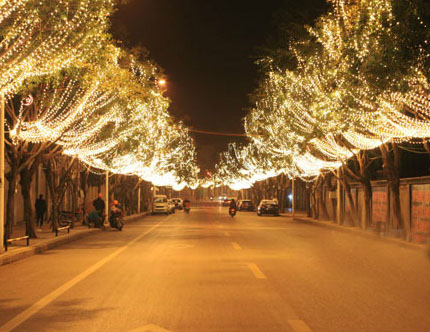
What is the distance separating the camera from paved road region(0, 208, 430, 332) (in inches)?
316

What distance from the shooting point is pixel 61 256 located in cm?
1747

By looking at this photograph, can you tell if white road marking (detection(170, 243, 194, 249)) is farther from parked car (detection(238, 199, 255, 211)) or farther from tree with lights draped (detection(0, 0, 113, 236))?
parked car (detection(238, 199, 255, 211))

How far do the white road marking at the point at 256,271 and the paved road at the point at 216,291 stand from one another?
4 cm

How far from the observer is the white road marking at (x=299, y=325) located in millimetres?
7564

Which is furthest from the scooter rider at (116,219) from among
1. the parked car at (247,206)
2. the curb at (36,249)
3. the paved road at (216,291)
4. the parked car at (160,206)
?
the parked car at (247,206)

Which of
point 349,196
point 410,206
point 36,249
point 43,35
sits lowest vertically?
point 36,249

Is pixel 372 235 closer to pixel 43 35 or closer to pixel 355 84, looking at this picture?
pixel 355 84

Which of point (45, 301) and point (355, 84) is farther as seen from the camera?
point (355, 84)

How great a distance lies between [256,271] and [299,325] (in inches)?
222

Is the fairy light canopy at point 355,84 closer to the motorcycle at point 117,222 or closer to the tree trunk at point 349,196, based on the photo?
the tree trunk at point 349,196

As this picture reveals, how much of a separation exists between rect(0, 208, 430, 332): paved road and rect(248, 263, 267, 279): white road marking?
45mm

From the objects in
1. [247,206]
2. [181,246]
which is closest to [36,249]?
[181,246]

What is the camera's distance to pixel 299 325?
7805 millimetres

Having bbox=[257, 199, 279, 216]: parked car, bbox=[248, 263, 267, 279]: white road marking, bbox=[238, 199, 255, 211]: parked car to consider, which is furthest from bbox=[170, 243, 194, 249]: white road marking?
bbox=[238, 199, 255, 211]: parked car
